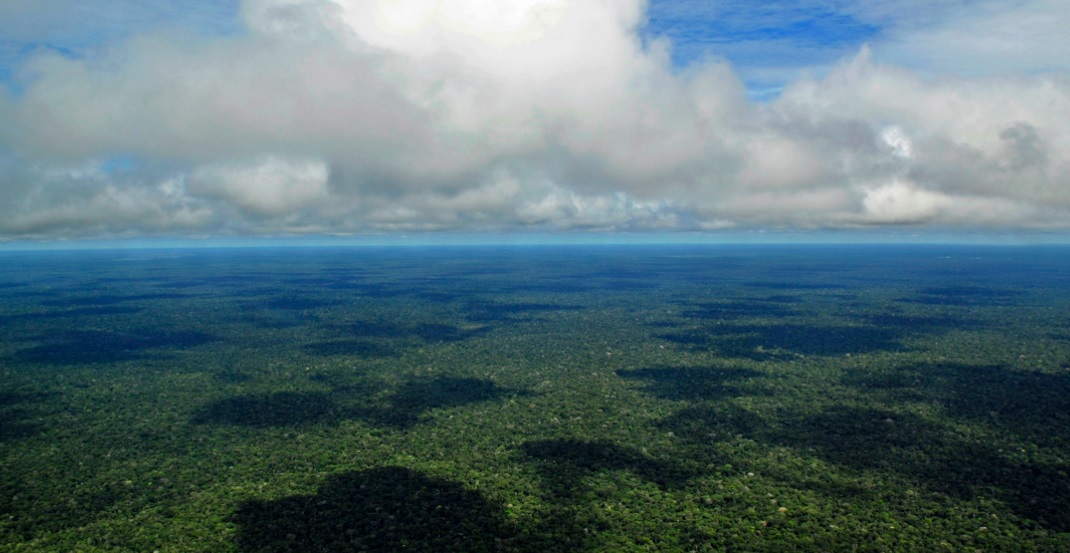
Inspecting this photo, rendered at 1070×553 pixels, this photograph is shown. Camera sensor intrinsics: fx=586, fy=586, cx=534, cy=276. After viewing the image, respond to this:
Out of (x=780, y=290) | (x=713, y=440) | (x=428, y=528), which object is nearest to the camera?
(x=428, y=528)

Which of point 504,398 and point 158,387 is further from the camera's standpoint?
point 158,387

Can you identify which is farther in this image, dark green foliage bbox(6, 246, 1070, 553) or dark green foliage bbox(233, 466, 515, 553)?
dark green foliage bbox(6, 246, 1070, 553)

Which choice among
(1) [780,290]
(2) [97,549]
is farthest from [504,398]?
(1) [780,290]

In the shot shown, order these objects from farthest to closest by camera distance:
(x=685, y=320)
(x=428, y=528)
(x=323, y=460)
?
(x=685, y=320)
(x=323, y=460)
(x=428, y=528)

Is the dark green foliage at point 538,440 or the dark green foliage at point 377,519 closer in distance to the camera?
the dark green foliage at point 377,519

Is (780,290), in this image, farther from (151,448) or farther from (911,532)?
(151,448)

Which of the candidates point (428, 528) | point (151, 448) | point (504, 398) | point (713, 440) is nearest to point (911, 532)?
point (713, 440)

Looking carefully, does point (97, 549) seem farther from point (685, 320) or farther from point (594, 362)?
point (685, 320)

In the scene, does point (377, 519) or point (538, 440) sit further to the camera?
point (538, 440)

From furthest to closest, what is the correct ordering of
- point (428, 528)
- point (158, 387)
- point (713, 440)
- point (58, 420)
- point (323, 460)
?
point (158, 387), point (58, 420), point (713, 440), point (323, 460), point (428, 528)
